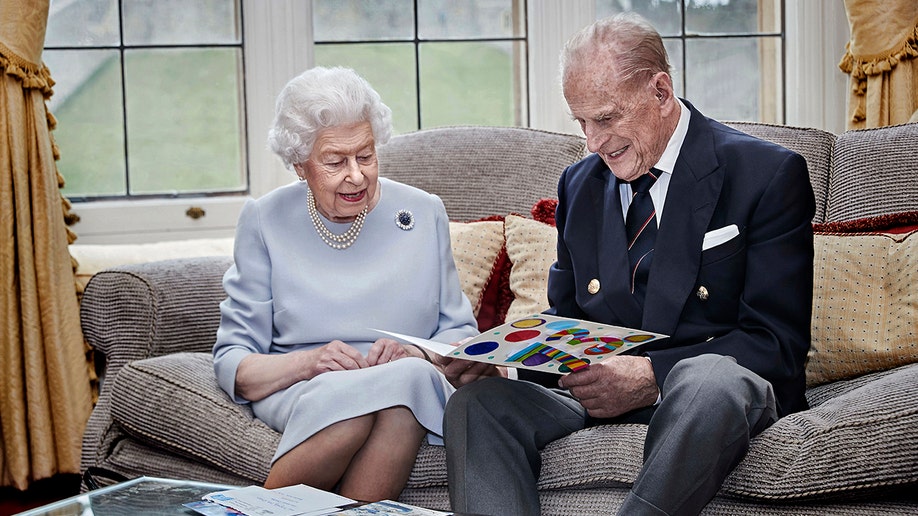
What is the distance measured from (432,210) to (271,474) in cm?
69

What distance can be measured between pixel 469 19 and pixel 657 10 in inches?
25.3

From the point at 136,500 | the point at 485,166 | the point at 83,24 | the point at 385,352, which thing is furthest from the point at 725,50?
the point at 136,500

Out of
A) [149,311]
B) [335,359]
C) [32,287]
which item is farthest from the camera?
[32,287]

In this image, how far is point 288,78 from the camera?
10.8 ft

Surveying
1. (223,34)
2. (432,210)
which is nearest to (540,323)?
(432,210)

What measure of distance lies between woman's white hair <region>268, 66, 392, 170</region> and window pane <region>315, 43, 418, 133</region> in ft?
4.28

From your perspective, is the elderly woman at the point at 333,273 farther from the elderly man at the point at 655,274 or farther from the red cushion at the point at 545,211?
the red cushion at the point at 545,211

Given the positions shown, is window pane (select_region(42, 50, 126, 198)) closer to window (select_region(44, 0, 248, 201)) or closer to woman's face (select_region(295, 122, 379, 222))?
window (select_region(44, 0, 248, 201))

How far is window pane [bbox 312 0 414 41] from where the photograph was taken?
336 centimetres

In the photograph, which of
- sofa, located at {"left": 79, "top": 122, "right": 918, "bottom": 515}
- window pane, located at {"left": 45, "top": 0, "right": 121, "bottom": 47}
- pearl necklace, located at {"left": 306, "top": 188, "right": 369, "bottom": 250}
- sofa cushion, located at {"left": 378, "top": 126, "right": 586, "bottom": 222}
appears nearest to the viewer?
sofa, located at {"left": 79, "top": 122, "right": 918, "bottom": 515}

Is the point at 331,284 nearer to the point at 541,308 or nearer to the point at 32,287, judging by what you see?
the point at 541,308

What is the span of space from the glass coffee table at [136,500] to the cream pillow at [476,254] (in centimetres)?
97

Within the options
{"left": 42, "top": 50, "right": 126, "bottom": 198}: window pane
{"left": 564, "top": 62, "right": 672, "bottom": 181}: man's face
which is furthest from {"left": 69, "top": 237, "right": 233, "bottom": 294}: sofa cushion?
{"left": 564, "top": 62, "right": 672, "bottom": 181}: man's face

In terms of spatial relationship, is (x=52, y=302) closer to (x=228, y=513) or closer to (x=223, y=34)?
(x=223, y=34)
